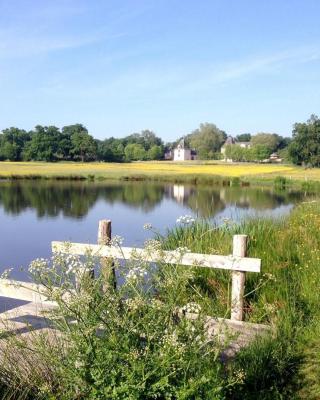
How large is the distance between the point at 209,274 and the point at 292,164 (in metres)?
74.3

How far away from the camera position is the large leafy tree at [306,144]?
66.6 meters

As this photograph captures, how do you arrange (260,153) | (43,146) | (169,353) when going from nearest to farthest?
1. (169,353)
2. (43,146)
3. (260,153)

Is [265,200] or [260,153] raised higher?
[260,153]

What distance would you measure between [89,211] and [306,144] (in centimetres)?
4950

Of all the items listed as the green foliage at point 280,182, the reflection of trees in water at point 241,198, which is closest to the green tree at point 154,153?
the green foliage at point 280,182

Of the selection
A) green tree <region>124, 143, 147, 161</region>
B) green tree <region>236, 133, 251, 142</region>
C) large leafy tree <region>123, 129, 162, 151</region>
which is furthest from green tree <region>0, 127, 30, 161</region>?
green tree <region>236, 133, 251, 142</region>

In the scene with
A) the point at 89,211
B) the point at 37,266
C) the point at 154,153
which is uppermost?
the point at 154,153

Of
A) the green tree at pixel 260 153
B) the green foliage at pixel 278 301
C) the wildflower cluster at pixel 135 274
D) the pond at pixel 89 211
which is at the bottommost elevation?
the pond at pixel 89 211

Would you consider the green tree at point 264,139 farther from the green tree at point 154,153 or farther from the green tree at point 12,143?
the green tree at point 12,143

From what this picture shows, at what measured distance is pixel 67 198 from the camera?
34031mm

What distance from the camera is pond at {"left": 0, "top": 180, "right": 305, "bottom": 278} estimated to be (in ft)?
48.9

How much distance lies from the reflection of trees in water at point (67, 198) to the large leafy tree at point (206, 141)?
213ft

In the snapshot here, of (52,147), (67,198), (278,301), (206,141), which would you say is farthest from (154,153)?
(278,301)

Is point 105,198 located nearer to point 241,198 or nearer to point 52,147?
point 241,198
